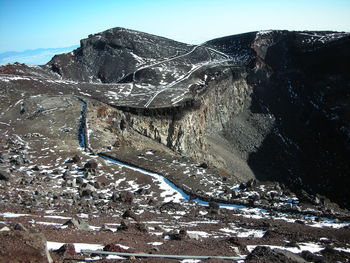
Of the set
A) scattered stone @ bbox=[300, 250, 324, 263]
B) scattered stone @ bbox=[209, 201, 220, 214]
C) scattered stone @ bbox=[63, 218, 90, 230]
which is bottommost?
scattered stone @ bbox=[209, 201, 220, 214]

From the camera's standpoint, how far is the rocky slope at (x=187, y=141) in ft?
67.7

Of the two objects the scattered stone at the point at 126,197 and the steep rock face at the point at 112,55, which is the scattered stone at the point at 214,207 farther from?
the steep rock face at the point at 112,55

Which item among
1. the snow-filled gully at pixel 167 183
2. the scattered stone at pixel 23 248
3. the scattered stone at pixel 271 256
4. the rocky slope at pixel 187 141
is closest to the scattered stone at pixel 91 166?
the rocky slope at pixel 187 141

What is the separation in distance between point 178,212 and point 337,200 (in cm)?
5005

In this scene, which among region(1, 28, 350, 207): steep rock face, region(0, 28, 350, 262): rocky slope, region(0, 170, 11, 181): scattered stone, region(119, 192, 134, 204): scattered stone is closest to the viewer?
region(0, 28, 350, 262): rocky slope

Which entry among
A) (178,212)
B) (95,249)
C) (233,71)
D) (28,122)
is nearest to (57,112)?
(28,122)

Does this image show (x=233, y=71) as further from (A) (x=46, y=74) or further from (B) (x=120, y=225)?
(B) (x=120, y=225)

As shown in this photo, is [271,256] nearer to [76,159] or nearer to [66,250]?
[66,250]

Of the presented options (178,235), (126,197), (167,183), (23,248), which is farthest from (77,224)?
(167,183)

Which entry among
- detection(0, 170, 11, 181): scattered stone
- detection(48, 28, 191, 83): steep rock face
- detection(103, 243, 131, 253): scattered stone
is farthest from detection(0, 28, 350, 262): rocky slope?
detection(103, 243, 131, 253): scattered stone

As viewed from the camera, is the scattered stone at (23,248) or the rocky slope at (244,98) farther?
the rocky slope at (244,98)

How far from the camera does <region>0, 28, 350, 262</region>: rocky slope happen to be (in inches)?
813

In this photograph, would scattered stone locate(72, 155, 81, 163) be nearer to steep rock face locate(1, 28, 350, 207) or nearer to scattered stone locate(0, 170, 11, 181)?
steep rock face locate(1, 28, 350, 207)

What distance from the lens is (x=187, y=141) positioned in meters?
66.4
